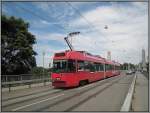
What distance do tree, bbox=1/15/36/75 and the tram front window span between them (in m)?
11.7

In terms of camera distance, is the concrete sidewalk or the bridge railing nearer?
the concrete sidewalk

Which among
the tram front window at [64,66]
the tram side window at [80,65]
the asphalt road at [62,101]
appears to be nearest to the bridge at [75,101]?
the asphalt road at [62,101]

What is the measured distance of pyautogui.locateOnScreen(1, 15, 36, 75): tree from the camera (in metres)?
35.6

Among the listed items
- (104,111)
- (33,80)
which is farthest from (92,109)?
(33,80)

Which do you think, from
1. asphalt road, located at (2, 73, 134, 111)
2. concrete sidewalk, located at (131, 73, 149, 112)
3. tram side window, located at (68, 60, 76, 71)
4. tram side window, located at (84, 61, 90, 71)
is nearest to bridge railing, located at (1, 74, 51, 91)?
asphalt road, located at (2, 73, 134, 111)

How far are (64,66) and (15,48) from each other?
43.9ft

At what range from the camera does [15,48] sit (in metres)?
36.7

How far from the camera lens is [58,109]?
13.2 meters

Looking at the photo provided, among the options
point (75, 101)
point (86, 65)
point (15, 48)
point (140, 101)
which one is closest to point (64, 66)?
point (86, 65)

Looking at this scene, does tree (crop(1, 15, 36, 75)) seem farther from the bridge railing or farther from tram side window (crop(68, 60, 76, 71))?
tram side window (crop(68, 60, 76, 71))

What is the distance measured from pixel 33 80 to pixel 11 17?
11866 millimetres

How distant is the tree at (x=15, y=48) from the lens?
117 feet

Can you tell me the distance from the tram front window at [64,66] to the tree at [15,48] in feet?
38.3

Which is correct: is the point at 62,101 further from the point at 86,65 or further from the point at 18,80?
the point at 86,65
